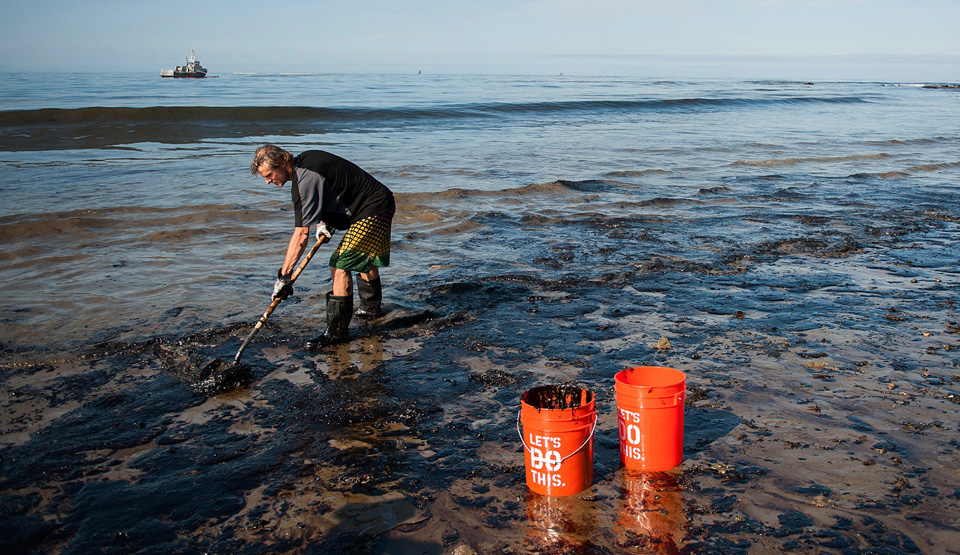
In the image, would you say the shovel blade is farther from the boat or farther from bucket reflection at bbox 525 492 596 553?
the boat

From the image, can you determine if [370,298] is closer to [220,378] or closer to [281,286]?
[281,286]

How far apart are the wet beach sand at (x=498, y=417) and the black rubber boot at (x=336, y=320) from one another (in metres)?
0.20

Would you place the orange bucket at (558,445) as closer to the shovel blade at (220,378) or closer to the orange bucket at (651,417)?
the orange bucket at (651,417)

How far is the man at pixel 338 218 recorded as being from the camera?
18.2 feet

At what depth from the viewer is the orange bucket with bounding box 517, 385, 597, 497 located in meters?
3.45

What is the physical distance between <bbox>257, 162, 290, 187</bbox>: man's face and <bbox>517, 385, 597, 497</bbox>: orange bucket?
2.87 m

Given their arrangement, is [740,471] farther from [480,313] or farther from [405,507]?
[480,313]

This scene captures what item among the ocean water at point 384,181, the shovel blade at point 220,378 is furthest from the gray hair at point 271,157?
the ocean water at point 384,181

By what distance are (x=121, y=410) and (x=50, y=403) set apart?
1.88 ft

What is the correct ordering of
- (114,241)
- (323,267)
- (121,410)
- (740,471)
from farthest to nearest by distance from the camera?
1. (114,241)
2. (323,267)
3. (121,410)
4. (740,471)

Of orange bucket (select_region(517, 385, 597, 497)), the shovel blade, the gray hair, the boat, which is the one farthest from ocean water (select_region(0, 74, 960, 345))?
the boat

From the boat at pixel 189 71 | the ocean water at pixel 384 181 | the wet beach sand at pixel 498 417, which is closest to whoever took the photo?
the wet beach sand at pixel 498 417

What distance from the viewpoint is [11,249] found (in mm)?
9023

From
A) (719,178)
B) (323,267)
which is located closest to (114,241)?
(323,267)
